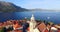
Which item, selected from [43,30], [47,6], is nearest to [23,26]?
[43,30]

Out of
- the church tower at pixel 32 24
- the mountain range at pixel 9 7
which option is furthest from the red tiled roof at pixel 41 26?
the mountain range at pixel 9 7

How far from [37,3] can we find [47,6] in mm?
334

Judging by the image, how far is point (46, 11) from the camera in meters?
5.36

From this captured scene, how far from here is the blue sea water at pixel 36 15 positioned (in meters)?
5.22

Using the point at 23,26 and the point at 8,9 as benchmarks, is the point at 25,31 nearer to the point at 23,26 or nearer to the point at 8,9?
the point at 23,26

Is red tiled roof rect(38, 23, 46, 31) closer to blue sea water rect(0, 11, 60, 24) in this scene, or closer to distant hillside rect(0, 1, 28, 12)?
blue sea water rect(0, 11, 60, 24)

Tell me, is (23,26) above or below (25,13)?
below

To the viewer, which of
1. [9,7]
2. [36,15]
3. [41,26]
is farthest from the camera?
[9,7]

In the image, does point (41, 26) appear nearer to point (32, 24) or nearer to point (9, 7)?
point (32, 24)

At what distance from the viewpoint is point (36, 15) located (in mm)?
5262

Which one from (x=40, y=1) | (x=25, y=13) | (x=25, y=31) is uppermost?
(x=40, y=1)

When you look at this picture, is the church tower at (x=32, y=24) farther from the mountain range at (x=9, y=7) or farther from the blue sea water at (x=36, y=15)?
the mountain range at (x=9, y=7)

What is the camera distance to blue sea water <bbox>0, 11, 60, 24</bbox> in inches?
206

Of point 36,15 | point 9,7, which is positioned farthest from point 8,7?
point 36,15
